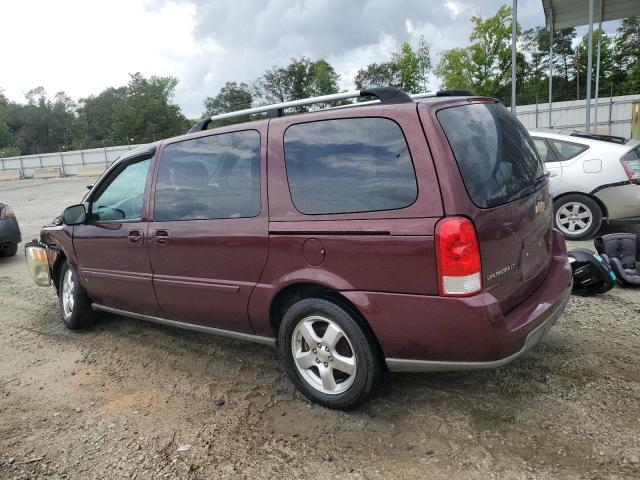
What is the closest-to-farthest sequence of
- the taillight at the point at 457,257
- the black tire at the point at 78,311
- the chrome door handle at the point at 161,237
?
the taillight at the point at 457,257 < the chrome door handle at the point at 161,237 < the black tire at the point at 78,311

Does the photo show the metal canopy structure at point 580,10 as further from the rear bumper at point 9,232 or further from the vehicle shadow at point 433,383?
the vehicle shadow at point 433,383

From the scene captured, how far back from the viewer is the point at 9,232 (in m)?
8.65

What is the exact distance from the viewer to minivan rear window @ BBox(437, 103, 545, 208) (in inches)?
105

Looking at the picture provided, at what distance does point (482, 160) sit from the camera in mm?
2760

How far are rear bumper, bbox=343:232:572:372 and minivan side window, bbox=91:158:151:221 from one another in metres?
2.09

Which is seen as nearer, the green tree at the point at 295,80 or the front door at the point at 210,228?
the front door at the point at 210,228

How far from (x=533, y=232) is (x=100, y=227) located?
3.34 meters

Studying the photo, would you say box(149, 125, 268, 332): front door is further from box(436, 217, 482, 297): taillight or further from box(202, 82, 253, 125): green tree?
box(202, 82, 253, 125): green tree

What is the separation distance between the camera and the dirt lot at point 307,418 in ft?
8.51

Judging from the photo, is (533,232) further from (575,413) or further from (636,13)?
(636,13)

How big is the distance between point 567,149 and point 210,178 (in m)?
5.44

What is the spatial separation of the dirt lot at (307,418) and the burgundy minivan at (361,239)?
0.33 m

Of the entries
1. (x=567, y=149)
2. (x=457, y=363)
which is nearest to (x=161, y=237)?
(x=457, y=363)

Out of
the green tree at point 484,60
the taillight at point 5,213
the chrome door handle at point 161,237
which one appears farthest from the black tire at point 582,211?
the green tree at point 484,60
